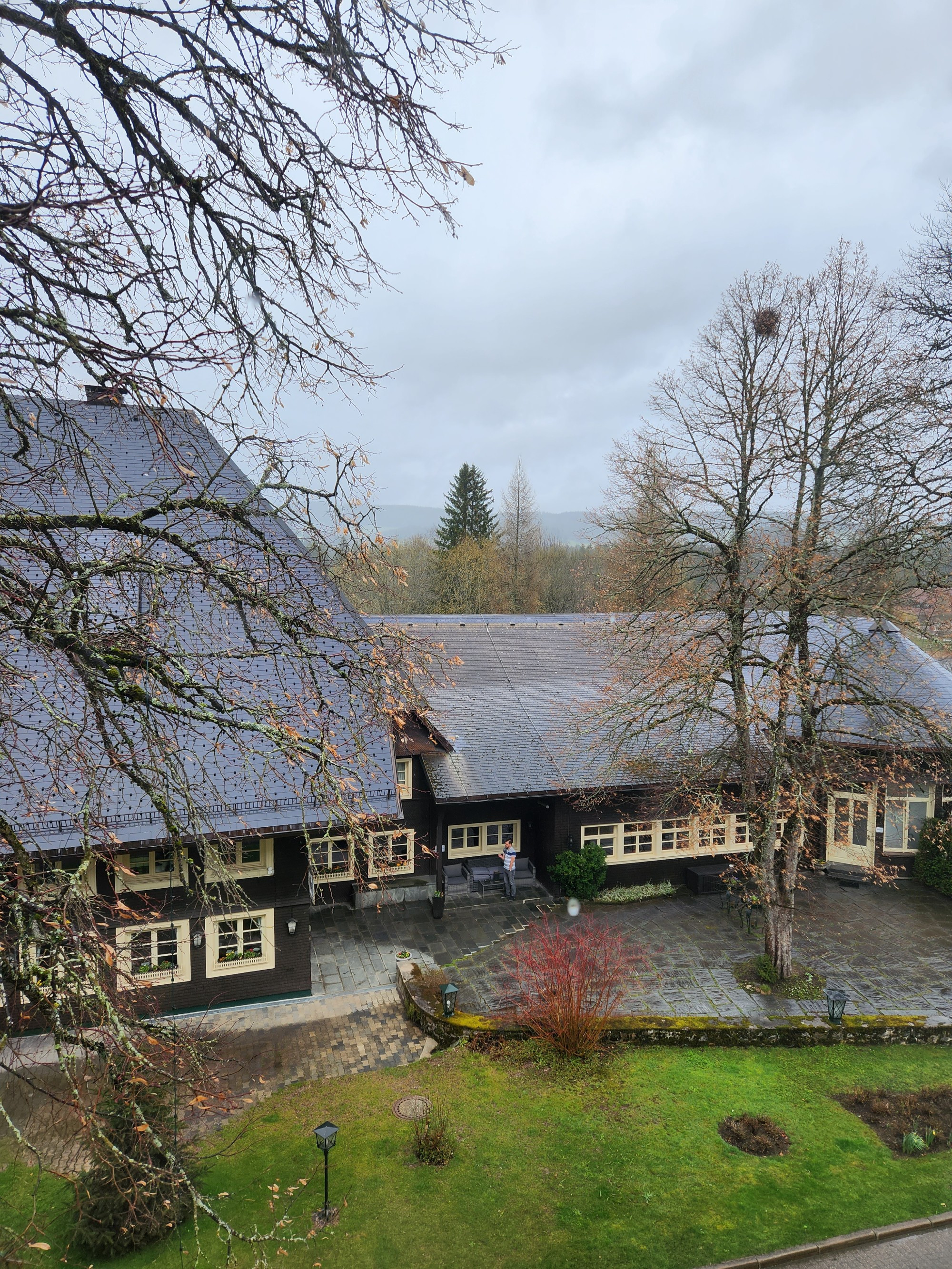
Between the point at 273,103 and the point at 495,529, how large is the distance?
42.1m

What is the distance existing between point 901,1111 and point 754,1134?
2134mm

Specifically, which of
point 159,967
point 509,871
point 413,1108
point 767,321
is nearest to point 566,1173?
point 413,1108

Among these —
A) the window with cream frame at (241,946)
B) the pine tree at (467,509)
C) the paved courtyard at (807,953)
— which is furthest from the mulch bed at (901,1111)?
the pine tree at (467,509)

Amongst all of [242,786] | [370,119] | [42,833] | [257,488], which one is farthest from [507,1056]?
[370,119]

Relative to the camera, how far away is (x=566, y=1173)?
27.3 feet

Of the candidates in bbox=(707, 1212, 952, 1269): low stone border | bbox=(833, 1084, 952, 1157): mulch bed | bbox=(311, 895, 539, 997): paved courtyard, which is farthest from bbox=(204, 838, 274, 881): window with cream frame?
bbox=(833, 1084, 952, 1157): mulch bed

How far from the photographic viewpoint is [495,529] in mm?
46344

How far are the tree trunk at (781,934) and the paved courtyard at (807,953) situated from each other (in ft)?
2.11

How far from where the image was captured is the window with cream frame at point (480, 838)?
16.7 meters

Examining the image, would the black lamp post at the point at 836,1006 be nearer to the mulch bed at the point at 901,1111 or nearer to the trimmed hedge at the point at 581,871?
the mulch bed at the point at 901,1111

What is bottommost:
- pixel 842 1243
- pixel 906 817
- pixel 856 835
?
pixel 842 1243

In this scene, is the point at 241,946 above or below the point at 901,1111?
above

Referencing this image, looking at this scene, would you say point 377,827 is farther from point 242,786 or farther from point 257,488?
point 257,488

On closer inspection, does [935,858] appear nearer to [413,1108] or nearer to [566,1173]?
[566,1173]
